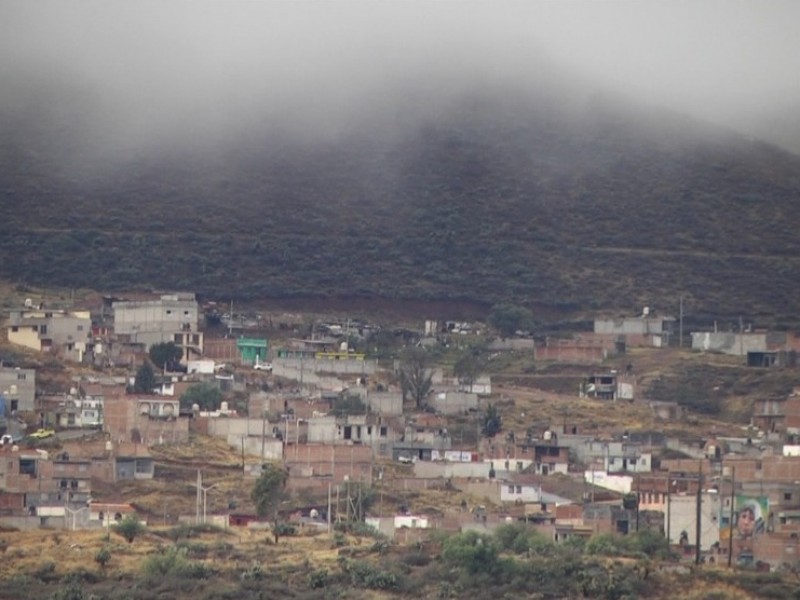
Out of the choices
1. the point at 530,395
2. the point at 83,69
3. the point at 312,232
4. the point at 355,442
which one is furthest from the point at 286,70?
the point at 355,442

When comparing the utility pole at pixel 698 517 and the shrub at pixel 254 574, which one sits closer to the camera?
the shrub at pixel 254 574

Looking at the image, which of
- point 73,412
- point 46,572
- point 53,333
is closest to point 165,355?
point 53,333

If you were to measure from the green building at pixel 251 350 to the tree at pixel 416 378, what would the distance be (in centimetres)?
394

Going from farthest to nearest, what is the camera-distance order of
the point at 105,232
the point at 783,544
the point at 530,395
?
the point at 105,232, the point at 530,395, the point at 783,544

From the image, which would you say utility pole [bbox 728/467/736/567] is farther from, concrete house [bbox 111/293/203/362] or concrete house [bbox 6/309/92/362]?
concrete house [bbox 111/293/203/362]

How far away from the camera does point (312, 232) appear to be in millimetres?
118312

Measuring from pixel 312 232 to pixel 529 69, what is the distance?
27.5 m

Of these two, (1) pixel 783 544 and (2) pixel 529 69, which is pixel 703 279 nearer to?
(2) pixel 529 69

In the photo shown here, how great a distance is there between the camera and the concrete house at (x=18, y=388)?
274 feet

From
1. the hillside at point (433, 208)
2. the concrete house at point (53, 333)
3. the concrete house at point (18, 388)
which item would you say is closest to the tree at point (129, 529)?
the concrete house at point (18, 388)

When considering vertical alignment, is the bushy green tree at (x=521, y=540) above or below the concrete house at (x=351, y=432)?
below

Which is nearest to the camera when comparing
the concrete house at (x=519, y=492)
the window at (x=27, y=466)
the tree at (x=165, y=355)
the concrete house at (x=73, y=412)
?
the window at (x=27, y=466)

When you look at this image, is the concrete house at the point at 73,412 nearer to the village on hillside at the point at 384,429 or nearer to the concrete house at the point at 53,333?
the village on hillside at the point at 384,429

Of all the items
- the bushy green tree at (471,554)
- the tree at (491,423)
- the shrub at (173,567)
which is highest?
the tree at (491,423)
